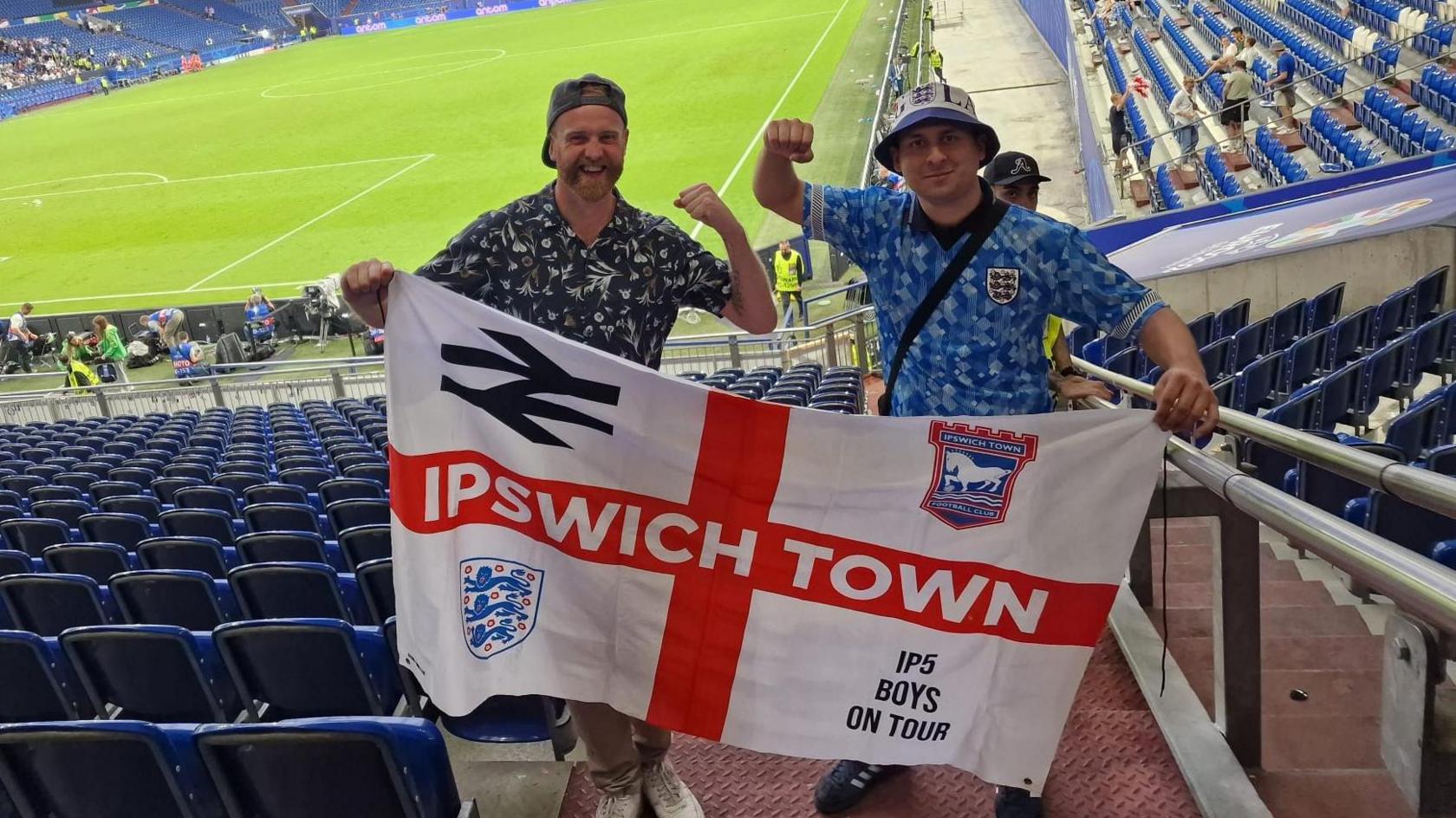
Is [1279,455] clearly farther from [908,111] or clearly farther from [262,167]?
[262,167]

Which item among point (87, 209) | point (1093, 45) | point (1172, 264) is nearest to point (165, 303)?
point (87, 209)

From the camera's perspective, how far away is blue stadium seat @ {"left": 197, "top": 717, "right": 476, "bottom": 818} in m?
2.32

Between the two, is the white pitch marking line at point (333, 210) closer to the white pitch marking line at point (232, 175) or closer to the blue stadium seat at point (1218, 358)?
the white pitch marking line at point (232, 175)

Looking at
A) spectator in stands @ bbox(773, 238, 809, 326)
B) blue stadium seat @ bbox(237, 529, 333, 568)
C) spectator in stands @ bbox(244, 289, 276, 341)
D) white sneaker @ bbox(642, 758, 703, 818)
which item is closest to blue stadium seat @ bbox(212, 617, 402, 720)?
white sneaker @ bbox(642, 758, 703, 818)

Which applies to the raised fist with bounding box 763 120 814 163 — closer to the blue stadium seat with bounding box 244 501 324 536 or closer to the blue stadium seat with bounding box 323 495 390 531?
the blue stadium seat with bounding box 323 495 390 531

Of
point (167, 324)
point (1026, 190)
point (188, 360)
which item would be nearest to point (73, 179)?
point (167, 324)

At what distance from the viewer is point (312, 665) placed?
3.16 metres

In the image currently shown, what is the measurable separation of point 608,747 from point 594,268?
1.22 metres

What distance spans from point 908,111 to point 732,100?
30.6 metres

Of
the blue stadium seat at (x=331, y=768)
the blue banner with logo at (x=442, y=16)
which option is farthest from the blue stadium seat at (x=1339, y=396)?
the blue banner with logo at (x=442, y=16)

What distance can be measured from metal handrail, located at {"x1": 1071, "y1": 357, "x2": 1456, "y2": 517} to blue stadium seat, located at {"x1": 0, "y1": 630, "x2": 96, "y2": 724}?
3.54 m

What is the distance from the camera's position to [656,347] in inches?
112

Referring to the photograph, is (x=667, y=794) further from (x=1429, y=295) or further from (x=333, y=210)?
(x=333, y=210)

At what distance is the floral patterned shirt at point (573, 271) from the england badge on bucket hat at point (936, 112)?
581mm
